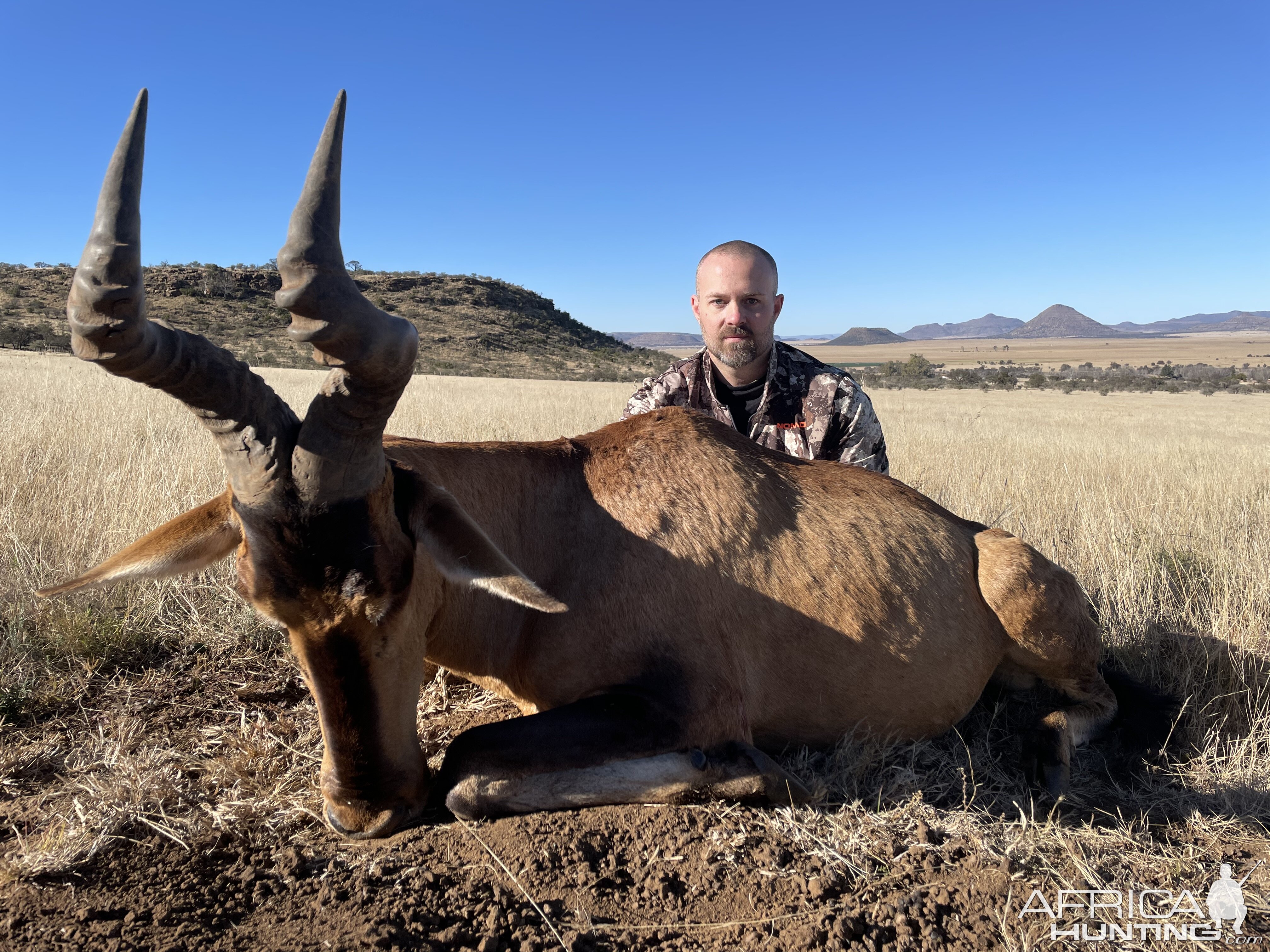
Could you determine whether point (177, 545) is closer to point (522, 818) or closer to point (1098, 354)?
point (522, 818)

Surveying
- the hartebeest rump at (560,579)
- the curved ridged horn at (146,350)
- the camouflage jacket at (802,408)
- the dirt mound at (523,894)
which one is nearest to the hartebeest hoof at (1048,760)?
the hartebeest rump at (560,579)

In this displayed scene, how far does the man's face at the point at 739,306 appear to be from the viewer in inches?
248

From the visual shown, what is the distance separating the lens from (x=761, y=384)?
677 centimetres

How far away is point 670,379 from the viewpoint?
6941 millimetres

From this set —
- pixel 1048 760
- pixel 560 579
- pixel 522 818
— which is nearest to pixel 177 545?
pixel 560 579

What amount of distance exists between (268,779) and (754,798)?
213 cm

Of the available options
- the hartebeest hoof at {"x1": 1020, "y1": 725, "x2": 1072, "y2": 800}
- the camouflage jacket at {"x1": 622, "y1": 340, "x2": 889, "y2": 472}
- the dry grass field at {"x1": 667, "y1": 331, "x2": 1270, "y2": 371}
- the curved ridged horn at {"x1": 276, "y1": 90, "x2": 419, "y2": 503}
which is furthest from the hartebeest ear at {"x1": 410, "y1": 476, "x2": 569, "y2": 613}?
the dry grass field at {"x1": 667, "y1": 331, "x2": 1270, "y2": 371}

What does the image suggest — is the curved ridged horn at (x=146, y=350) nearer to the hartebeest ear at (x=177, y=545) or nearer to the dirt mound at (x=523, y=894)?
the hartebeest ear at (x=177, y=545)

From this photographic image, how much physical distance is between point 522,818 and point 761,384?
4633 millimetres

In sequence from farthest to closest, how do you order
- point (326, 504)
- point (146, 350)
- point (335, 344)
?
point (326, 504)
point (335, 344)
point (146, 350)

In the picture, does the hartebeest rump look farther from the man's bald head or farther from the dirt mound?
the man's bald head

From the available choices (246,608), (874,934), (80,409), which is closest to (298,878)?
(874,934)

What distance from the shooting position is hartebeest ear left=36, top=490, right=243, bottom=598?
2789mm

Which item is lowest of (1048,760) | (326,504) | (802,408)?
(1048,760)
